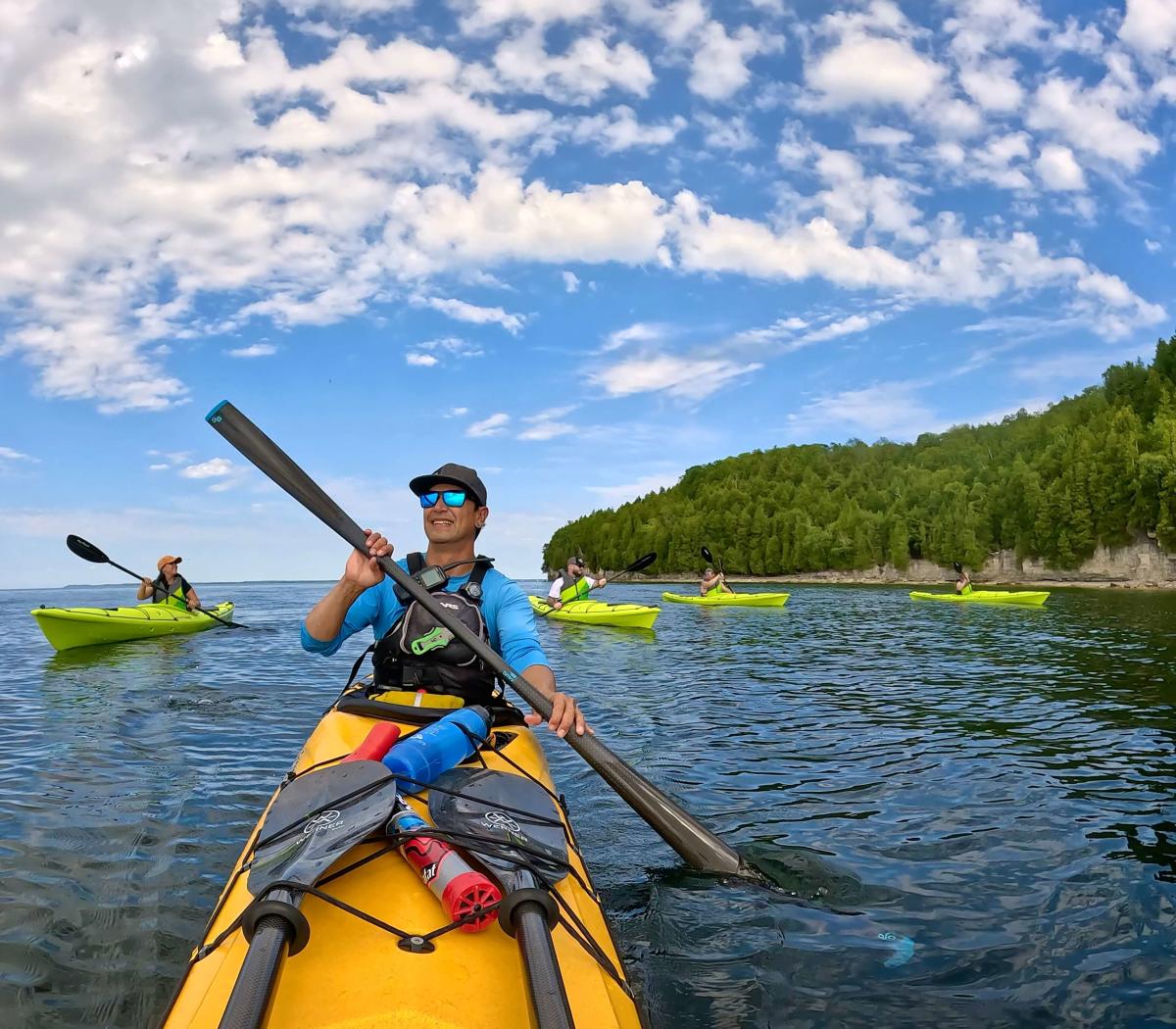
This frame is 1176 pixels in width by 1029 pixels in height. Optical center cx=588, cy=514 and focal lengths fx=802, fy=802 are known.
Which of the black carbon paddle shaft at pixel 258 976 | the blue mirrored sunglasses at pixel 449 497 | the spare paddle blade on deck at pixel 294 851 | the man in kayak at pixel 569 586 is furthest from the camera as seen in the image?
the man in kayak at pixel 569 586

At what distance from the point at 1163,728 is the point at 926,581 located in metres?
80.9

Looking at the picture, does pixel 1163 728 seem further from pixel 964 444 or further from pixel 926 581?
pixel 964 444

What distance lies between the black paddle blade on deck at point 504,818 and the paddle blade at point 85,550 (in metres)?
16.5

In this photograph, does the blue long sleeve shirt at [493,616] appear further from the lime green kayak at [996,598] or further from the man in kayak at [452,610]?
the lime green kayak at [996,598]

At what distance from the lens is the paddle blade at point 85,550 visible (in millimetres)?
16828

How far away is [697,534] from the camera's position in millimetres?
116625

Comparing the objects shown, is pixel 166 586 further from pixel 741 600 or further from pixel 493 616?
pixel 741 600

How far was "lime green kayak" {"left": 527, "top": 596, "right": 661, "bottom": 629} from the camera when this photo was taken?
77.8ft

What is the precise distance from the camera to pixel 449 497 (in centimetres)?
508

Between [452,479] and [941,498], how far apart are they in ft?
311

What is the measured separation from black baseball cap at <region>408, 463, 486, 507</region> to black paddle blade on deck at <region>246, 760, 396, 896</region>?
2070 mm

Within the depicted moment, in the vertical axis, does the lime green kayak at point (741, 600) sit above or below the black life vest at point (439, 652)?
below

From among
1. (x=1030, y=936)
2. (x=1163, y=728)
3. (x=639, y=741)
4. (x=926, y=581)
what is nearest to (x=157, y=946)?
(x=1030, y=936)

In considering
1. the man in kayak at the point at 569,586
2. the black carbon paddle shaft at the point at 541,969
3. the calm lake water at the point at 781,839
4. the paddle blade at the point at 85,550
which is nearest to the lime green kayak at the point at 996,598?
the man in kayak at the point at 569,586
